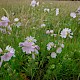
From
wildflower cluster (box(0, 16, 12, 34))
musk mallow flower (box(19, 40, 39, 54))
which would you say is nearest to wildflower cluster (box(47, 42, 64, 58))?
musk mallow flower (box(19, 40, 39, 54))

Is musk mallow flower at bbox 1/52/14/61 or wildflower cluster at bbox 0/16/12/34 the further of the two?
wildflower cluster at bbox 0/16/12/34

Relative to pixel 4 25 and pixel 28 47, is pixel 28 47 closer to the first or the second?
pixel 28 47

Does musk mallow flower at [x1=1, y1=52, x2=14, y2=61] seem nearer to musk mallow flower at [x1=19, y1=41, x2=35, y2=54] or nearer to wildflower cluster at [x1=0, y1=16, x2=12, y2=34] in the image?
musk mallow flower at [x1=19, y1=41, x2=35, y2=54]

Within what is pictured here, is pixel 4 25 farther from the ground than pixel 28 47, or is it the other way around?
pixel 4 25

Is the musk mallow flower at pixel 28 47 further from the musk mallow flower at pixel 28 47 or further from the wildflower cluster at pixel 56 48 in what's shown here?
the wildflower cluster at pixel 56 48

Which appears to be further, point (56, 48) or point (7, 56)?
point (56, 48)

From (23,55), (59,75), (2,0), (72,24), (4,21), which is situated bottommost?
(59,75)

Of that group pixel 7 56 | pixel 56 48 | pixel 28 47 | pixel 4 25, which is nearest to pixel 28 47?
pixel 28 47

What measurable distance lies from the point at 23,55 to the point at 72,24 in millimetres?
1587

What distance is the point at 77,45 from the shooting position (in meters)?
2.80

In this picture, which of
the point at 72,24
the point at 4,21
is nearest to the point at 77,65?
the point at 4,21

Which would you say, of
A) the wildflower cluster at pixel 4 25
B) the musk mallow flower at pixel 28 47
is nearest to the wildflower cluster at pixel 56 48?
the musk mallow flower at pixel 28 47

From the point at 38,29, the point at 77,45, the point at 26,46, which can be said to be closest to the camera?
the point at 26,46

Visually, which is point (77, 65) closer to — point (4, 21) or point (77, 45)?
point (77, 45)
